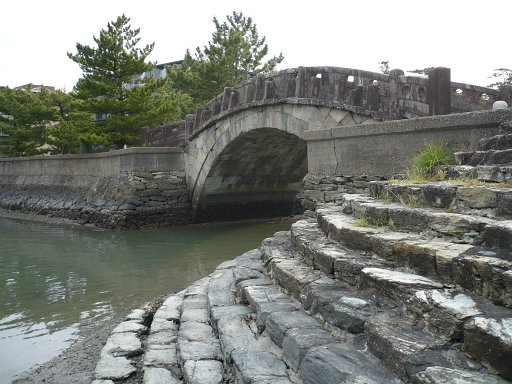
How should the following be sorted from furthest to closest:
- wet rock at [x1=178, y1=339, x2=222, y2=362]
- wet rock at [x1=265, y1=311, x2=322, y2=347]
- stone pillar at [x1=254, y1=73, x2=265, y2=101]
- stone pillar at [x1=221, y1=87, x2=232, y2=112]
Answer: stone pillar at [x1=221, y1=87, x2=232, y2=112]
stone pillar at [x1=254, y1=73, x2=265, y2=101]
wet rock at [x1=178, y1=339, x2=222, y2=362]
wet rock at [x1=265, y1=311, x2=322, y2=347]

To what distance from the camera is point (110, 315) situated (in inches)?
238

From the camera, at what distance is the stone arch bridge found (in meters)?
7.30

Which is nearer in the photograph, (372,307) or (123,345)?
(372,307)

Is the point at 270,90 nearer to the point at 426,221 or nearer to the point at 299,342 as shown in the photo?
the point at 426,221

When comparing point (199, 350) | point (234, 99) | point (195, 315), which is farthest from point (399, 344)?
point (234, 99)

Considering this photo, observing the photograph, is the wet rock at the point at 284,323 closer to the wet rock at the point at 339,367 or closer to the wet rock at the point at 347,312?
the wet rock at the point at 347,312

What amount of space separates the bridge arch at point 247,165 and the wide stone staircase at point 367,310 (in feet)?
25.9

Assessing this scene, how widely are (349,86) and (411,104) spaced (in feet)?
5.75

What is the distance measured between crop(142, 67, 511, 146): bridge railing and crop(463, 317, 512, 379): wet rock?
5801 mm

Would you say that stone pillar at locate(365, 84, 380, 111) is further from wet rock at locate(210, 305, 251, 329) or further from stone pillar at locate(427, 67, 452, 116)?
wet rock at locate(210, 305, 251, 329)

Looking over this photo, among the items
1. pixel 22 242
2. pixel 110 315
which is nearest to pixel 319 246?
pixel 110 315

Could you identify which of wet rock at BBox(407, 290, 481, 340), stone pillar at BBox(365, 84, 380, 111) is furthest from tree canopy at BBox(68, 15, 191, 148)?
wet rock at BBox(407, 290, 481, 340)

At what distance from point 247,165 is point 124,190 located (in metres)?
4.04

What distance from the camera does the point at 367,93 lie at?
9.05m
